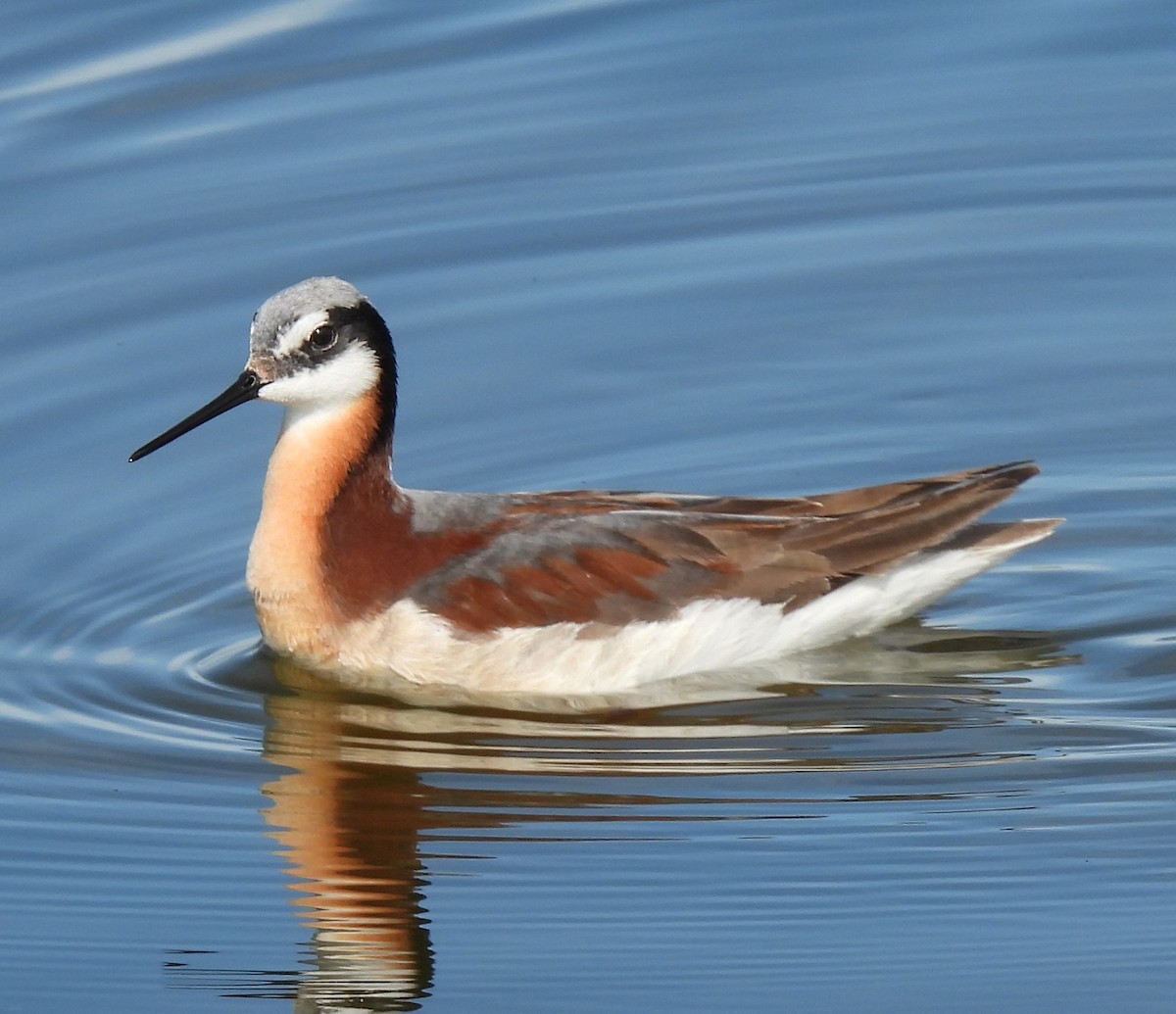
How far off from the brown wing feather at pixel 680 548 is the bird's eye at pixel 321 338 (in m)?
1.17

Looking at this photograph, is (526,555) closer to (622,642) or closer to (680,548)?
(622,642)

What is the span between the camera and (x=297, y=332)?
Answer: 37.7 ft

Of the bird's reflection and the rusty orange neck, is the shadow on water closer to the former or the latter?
the bird's reflection

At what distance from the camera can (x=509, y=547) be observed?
37.7 feet

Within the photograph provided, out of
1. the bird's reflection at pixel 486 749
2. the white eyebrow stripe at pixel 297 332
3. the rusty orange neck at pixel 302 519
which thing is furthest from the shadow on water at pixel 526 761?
the white eyebrow stripe at pixel 297 332

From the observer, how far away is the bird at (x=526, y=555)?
11.4 metres

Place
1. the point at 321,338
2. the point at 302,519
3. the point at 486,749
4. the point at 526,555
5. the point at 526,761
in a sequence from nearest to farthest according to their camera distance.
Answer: the point at 526,761 → the point at 486,749 → the point at 526,555 → the point at 321,338 → the point at 302,519

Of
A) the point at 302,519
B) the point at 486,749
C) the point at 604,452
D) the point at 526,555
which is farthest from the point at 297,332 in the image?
the point at 604,452

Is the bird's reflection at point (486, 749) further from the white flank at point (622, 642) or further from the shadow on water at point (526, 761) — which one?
the white flank at point (622, 642)

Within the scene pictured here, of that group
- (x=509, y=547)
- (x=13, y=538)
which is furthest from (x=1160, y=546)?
(x=13, y=538)

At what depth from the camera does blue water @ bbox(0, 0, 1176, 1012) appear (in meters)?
8.94

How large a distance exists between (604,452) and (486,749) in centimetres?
320

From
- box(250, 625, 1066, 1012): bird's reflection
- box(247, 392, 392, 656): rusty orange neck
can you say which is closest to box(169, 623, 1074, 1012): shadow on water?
box(250, 625, 1066, 1012): bird's reflection

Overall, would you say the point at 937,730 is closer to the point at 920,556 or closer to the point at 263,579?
the point at 920,556
